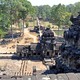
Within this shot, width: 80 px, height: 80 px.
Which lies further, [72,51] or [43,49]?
[43,49]

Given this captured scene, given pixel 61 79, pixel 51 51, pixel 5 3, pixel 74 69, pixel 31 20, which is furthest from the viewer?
pixel 31 20

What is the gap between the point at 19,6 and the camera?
7431cm

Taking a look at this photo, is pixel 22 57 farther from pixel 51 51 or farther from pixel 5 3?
pixel 5 3

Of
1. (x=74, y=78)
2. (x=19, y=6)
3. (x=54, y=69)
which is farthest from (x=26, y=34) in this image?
(x=74, y=78)

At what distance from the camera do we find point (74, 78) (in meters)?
9.53

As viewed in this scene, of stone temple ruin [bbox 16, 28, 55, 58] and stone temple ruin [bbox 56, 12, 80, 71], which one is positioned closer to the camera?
stone temple ruin [bbox 56, 12, 80, 71]

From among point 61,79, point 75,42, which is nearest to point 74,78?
point 61,79

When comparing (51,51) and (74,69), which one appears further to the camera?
(51,51)

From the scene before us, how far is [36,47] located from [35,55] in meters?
1.53

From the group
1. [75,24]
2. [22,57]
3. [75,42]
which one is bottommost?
[22,57]

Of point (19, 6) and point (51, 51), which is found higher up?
point (19, 6)

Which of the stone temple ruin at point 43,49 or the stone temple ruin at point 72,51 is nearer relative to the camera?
the stone temple ruin at point 72,51

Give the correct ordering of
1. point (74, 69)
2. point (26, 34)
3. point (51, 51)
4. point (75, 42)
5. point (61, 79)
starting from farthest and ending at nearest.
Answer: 1. point (26, 34)
2. point (51, 51)
3. point (75, 42)
4. point (74, 69)
5. point (61, 79)

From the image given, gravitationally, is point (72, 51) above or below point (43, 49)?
above
